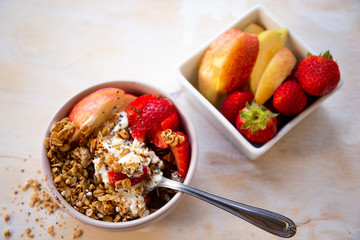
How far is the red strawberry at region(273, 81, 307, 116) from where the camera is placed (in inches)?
41.6

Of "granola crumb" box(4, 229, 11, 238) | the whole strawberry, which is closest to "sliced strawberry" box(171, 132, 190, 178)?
the whole strawberry

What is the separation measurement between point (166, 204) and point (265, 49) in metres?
0.60

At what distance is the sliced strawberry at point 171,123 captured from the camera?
984 mm

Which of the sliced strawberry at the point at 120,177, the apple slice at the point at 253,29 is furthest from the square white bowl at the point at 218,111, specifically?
the sliced strawberry at the point at 120,177

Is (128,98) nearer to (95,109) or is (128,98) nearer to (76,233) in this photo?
(95,109)

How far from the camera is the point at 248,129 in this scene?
3.49 ft

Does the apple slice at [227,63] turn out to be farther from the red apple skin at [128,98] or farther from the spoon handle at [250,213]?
the spoon handle at [250,213]

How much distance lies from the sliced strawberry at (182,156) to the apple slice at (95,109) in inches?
8.6

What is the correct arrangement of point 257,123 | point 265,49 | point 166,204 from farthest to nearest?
point 265,49 < point 257,123 < point 166,204

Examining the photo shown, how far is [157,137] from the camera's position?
0.99m

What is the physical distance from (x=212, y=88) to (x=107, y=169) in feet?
1.41

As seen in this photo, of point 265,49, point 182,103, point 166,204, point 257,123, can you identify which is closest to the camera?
point 166,204

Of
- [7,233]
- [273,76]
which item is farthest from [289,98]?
[7,233]

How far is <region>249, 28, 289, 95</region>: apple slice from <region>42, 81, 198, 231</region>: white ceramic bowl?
29cm
